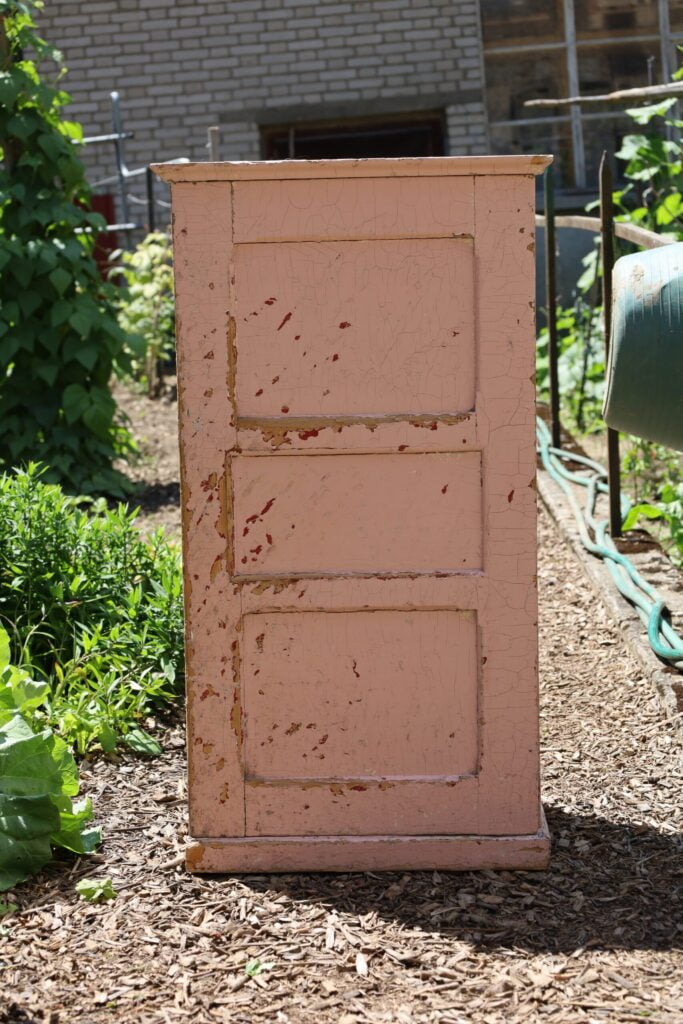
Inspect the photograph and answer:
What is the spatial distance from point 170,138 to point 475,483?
10.0 meters

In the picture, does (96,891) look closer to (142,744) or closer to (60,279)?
(142,744)

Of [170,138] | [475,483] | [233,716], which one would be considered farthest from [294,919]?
[170,138]

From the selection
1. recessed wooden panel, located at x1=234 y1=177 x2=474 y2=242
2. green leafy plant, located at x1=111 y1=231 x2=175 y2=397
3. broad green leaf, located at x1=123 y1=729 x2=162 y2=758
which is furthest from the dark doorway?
recessed wooden panel, located at x1=234 y1=177 x2=474 y2=242

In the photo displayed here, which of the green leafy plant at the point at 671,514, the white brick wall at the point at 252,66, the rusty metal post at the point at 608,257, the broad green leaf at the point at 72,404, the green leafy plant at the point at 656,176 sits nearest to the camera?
the green leafy plant at the point at 671,514

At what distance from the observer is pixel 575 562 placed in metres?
4.69

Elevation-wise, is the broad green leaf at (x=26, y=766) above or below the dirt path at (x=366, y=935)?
above

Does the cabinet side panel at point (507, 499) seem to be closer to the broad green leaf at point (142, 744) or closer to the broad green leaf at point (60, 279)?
the broad green leaf at point (142, 744)

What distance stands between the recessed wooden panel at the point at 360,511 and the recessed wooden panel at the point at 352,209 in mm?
426

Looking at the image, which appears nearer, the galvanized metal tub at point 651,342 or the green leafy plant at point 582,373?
the galvanized metal tub at point 651,342

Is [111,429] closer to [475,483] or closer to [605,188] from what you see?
[605,188]

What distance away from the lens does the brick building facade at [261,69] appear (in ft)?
36.7

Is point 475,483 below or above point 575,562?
above

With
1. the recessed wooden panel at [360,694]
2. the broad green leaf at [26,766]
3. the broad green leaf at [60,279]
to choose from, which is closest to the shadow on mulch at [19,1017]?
the broad green leaf at [26,766]

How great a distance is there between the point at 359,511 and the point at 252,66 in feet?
32.7
